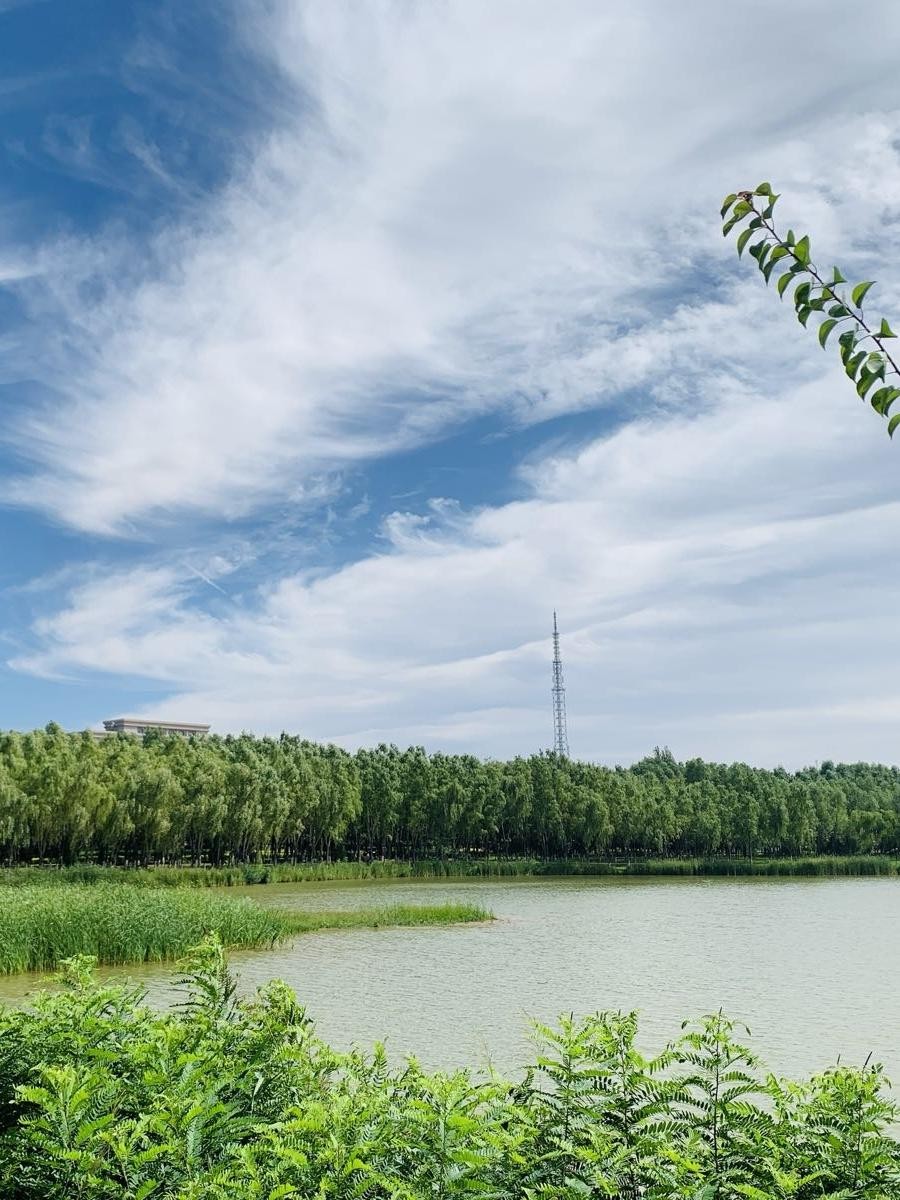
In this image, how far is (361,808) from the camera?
84.9 metres

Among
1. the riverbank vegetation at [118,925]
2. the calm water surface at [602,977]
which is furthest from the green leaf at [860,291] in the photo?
the riverbank vegetation at [118,925]

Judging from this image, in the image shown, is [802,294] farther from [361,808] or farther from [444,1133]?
[361,808]

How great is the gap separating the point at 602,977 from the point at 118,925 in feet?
40.9

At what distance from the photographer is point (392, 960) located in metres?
26.7

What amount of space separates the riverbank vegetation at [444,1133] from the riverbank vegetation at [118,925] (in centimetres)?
1732

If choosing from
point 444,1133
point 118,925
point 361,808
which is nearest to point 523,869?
point 361,808

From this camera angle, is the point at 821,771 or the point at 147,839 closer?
the point at 147,839

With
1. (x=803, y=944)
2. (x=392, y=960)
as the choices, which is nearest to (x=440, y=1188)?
(x=392, y=960)

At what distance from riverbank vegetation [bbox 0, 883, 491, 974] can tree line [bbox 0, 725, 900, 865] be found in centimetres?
3370

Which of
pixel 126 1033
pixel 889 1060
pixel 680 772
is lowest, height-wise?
pixel 889 1060

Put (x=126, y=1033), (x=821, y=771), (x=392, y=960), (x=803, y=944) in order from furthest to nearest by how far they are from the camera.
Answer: (x=821, y=771)
(x=803, y=944)
(x=392, y=960)
(x=126, y=1033)

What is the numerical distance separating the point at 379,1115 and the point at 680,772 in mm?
151950

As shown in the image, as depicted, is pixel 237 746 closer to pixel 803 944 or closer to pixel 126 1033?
pixel 803 944

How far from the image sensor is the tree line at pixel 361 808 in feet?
210
